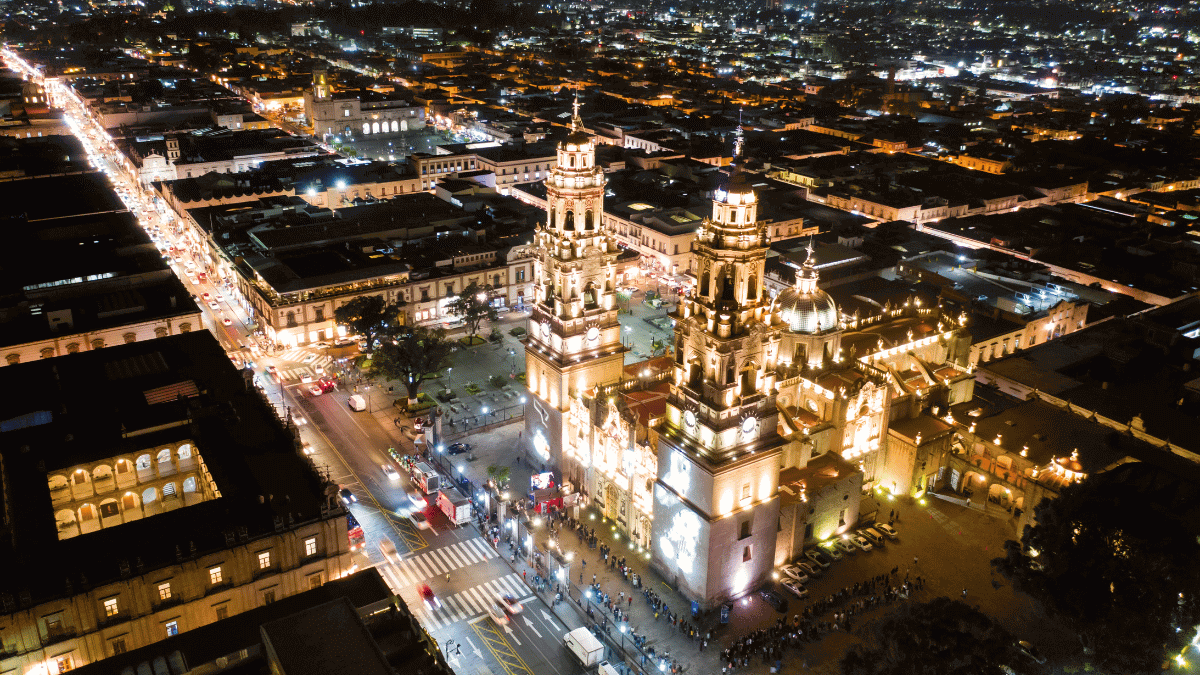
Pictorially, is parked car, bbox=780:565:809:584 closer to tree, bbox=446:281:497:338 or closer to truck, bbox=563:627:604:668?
truck, bbox=563:627:604:668

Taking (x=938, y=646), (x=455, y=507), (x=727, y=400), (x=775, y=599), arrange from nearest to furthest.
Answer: (x=938, y=646) → (x=727, y=400) → (x=775, y=599) → (x=455, y=507)

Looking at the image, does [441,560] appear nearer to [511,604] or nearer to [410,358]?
[511,604]

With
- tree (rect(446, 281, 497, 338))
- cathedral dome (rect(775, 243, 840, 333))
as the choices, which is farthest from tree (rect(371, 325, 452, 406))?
cathedral dome (rect(775, 243, 840, 333))

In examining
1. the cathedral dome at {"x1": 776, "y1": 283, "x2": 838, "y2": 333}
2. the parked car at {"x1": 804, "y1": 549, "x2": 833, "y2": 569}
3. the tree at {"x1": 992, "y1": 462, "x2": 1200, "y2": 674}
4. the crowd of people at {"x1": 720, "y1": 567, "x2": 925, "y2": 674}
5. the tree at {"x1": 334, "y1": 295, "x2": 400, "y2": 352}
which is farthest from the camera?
the tree at {"x1": 334, "y1": 295, "x2": 400, "y2": 352}

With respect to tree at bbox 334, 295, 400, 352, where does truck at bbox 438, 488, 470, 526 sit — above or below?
below

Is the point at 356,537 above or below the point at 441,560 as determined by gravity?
above

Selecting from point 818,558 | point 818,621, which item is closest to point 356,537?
point 818,621

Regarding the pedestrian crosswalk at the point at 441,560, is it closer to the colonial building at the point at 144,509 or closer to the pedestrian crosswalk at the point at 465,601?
the pedestrian crosswalk at the point at 465,601
